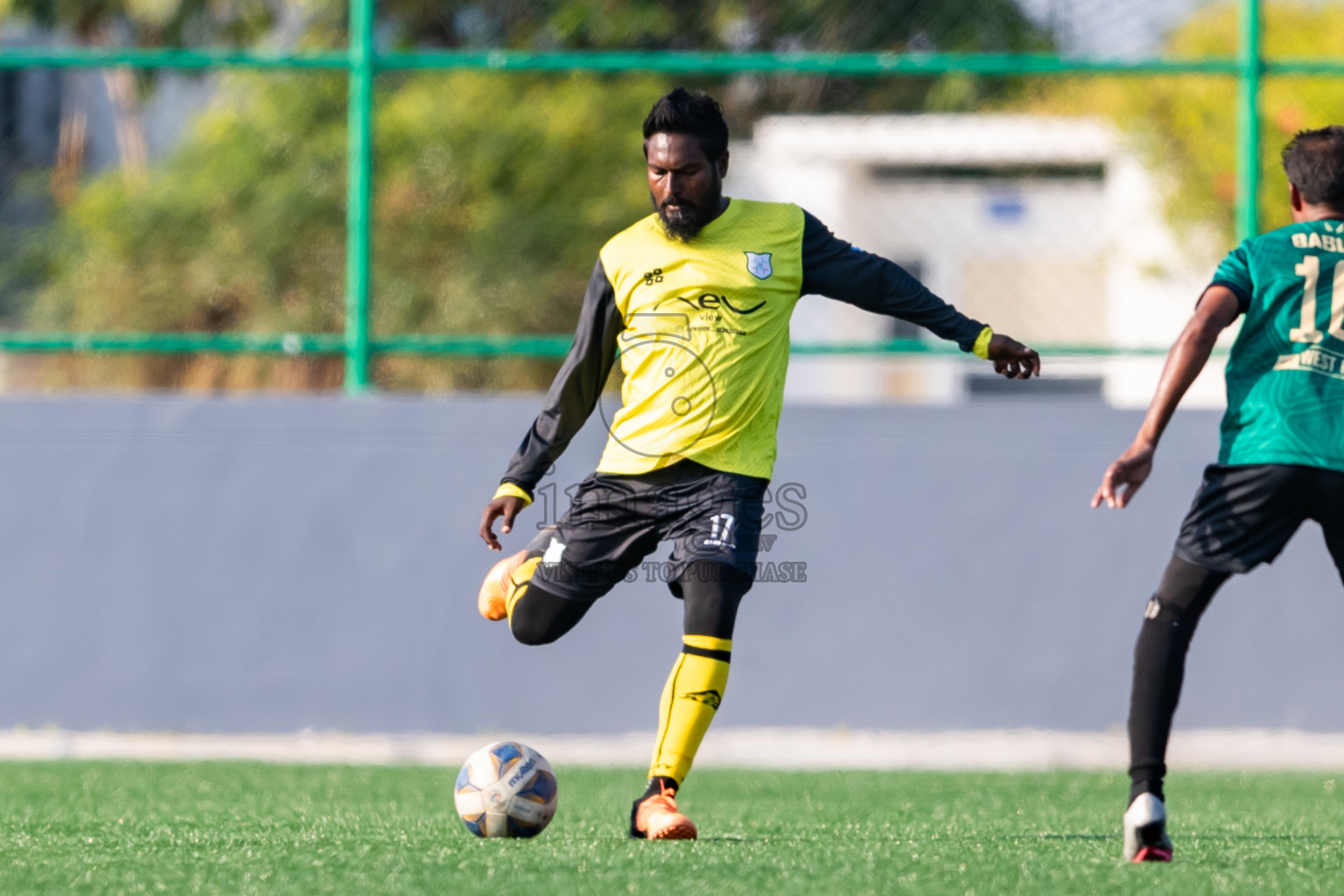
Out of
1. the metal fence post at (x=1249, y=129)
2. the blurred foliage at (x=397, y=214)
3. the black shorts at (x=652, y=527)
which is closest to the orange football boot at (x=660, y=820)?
the black shorts at (x=652, y=527)

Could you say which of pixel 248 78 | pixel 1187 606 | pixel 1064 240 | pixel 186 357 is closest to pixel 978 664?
pixel 1064 240

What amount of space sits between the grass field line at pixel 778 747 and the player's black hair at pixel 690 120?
132 inches

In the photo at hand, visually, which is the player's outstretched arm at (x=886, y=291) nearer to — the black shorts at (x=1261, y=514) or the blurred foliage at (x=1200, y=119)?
the black shorts at (x=1261, y=514)

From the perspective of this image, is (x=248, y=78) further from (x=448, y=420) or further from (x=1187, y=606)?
(x=1187, y=606)

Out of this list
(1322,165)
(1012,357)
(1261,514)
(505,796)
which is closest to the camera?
(1261,514)

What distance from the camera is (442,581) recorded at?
24.2 feet

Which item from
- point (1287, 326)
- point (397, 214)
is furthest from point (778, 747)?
point (397, 214)

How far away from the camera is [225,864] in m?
4.04

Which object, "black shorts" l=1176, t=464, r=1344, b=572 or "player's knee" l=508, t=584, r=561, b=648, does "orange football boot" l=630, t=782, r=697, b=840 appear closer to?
"player's knee" l=508, t=584, r=561, b=648

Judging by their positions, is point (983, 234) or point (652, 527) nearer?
point (652, 527)

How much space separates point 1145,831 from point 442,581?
13.1 feet

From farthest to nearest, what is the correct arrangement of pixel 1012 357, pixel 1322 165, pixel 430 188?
1. pixel 430 188
2. pixel 1012 357
3. pixel 1322 165

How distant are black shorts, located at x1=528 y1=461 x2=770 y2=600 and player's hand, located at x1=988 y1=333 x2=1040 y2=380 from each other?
2.37ft

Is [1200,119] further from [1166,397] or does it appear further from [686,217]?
[1166,397]
